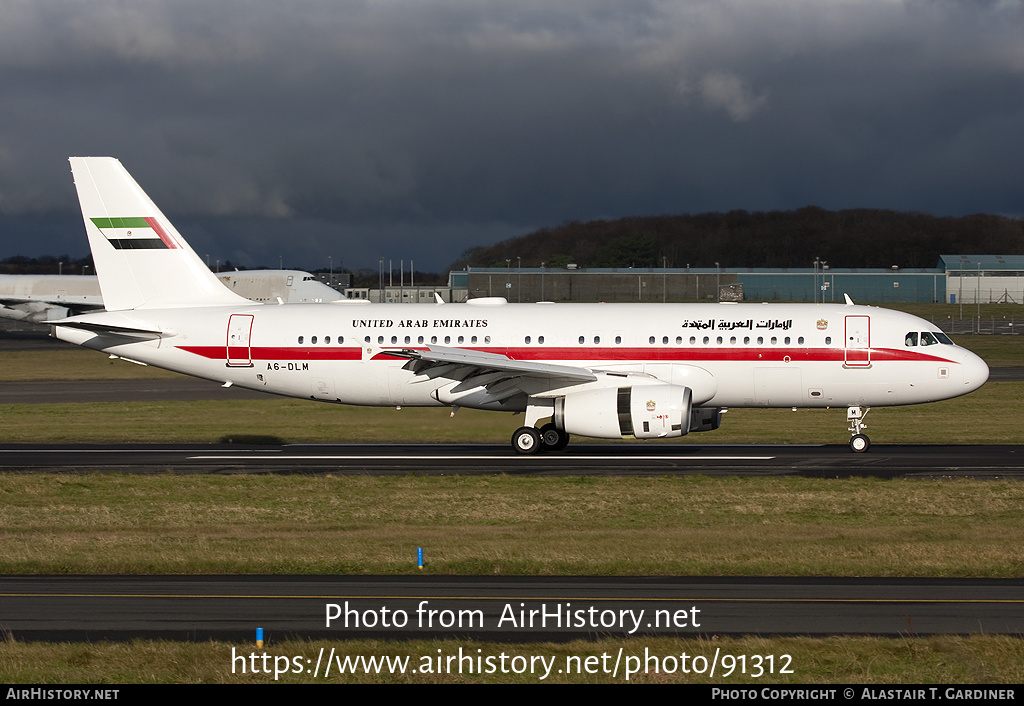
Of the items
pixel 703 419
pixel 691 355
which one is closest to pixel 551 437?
pixel 703 419

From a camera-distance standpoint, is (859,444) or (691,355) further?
(691,355)

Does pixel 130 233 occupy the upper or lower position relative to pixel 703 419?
upper

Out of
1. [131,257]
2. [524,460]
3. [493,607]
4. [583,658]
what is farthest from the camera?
[131,257]

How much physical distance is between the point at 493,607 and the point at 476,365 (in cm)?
1584

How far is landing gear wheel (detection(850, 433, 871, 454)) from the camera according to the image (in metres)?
31.2

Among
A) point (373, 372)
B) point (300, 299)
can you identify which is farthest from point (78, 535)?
point (300, 299)

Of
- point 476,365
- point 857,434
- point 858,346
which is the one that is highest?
point 858,346

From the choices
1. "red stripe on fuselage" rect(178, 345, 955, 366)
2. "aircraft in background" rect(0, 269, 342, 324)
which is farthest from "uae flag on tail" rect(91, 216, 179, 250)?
"aircraft in background" rect(0, 269, 342, 324)

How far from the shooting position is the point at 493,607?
14086 millimetres

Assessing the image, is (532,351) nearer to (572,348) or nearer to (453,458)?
(572,348)

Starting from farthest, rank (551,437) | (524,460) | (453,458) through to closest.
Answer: (551,437) → (453,458) → (524,460)

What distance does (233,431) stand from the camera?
3825 centimetres

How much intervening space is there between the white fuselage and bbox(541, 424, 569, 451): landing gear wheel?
119 cm
